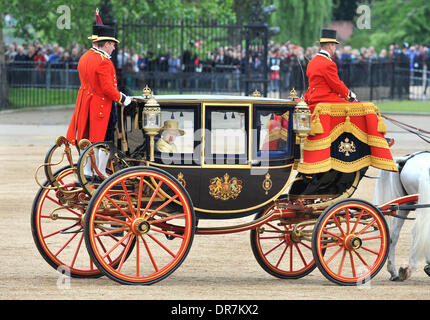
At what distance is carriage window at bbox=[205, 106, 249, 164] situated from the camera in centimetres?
719

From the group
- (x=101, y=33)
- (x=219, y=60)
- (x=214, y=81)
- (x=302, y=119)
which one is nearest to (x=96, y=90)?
(x=101, y=33)

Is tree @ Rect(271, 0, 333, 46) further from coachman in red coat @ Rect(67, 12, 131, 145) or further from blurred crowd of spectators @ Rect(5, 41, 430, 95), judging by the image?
coachman in red coat @ Rect(67, 12, 131, 145)

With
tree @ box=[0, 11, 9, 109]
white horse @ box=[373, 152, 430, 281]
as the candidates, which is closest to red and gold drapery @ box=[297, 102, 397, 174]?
white horse @ box=[373, 152, 430, 281]

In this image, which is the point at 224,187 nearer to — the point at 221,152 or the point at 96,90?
the point at 221,152

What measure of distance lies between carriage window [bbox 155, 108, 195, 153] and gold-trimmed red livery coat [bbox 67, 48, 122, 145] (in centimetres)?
66

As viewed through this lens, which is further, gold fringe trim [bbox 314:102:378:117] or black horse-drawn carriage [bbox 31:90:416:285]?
gold fringe trim [bbox 314:102:378:117]

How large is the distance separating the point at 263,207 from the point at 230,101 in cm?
89

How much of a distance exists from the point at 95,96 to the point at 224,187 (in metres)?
1.42

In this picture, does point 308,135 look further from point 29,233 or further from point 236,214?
point 29,233

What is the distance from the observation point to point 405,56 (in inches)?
1245

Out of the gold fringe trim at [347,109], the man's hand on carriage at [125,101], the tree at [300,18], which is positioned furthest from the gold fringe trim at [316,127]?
the tree at [300,18]

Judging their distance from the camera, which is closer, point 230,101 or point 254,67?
point 230,101

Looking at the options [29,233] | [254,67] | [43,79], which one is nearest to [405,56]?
[254,67]

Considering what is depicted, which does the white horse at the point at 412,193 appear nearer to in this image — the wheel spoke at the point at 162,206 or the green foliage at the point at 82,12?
the wheel spoke at the point at 162,206
